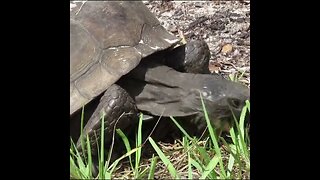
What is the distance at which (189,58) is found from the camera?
3.46 m

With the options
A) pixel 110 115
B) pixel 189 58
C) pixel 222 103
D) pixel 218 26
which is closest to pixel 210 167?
pixel 222 103

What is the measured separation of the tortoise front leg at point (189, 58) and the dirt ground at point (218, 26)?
28 centimetres

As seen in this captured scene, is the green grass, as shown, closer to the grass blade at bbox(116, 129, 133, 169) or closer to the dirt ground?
the grass blade at bbox(116, 129, 133, 169)

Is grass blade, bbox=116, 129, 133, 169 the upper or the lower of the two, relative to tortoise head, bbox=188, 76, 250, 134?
lower

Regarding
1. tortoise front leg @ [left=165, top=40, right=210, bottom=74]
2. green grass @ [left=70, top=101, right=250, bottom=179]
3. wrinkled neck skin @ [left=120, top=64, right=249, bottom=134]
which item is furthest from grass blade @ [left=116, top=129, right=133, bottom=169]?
tortoise front leg @ [left=165, top=40, right=210, bottom=74]

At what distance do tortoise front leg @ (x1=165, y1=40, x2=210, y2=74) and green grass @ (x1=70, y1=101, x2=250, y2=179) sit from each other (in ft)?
1.86

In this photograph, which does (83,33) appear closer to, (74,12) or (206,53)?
(74,12)

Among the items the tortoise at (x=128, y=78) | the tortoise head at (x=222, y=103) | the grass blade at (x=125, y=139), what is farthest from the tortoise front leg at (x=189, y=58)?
the grass blade at (x=125, y=139)

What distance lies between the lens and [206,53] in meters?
3.53

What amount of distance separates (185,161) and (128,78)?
58 centimetres

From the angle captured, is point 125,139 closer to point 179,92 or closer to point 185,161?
point 185,161

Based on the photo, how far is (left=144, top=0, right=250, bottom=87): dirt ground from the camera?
3.87 m
